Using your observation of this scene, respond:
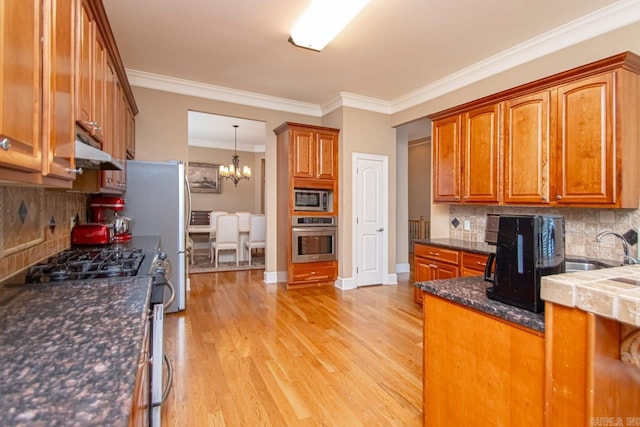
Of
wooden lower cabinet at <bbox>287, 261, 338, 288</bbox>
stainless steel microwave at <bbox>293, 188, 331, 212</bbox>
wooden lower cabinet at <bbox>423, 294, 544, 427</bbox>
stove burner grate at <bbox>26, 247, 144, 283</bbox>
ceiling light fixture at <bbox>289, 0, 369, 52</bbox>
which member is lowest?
wooden lower cabinet at <bbox>287, 261, 338, 288</bbox>

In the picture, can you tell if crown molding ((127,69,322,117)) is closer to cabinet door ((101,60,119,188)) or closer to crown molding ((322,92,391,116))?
crown molding ((322,92,391,116))

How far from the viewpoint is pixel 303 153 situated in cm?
462

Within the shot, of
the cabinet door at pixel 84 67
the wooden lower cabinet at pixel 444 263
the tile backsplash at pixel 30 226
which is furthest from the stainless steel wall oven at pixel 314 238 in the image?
the cabinet door at pixel 84 67

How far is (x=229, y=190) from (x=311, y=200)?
15.2ft

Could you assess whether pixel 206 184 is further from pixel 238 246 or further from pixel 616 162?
pixel 616 162

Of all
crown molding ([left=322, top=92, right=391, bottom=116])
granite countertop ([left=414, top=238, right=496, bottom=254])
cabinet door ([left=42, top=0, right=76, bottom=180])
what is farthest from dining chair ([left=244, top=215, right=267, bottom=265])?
cabinet door ([left=42, top=0, right=76, bottom=180])

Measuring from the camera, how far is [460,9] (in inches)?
104

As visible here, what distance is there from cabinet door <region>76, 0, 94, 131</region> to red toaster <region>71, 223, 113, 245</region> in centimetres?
119

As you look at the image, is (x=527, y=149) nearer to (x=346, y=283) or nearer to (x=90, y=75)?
(x=346, y=283)

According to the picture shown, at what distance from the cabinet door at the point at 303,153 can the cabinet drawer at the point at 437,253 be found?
73.3 inches

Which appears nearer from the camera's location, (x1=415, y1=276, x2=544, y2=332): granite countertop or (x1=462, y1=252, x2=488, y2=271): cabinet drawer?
(x1=415, y1=276, x2=544, y2=332): granite countertop

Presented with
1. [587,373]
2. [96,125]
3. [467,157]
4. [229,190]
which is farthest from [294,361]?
[229,190]

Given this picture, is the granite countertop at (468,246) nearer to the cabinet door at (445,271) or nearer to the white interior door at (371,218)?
the cabinet door at (445,271)

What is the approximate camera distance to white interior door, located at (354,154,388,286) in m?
4.80
